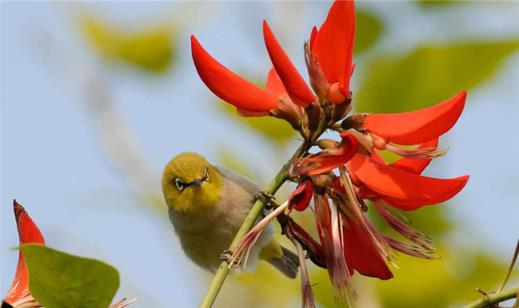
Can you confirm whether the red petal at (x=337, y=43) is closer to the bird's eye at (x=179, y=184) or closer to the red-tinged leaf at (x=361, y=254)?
the red-tinged leaf at (x=361, y=254)

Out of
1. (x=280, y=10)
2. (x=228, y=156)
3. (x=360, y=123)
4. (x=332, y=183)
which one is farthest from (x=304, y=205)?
(x=280, y=10)

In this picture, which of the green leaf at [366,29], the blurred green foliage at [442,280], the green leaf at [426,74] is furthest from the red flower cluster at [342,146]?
the green leaf at [366,29]

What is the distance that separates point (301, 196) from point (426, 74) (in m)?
1.52

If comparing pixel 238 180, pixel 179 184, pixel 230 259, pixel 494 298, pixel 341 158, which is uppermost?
pixel 341 158

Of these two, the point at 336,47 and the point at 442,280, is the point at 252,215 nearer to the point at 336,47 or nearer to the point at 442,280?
the point at 336,47

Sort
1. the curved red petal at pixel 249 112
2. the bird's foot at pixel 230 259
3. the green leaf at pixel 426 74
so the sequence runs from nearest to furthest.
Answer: the bird's foot at pixel 230 259 < the curved red petal at pixel 249 112 < the green leaf at pixel 426 74

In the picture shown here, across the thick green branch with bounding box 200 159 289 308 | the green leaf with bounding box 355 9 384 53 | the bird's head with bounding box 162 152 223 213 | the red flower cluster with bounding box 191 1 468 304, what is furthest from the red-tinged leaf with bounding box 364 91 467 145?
the bird's head with bounding box 162 152 223 213

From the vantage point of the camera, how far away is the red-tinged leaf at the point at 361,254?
1.89 meters

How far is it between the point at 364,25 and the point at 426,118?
1.74m

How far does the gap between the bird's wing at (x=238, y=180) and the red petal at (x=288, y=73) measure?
2.03 metres

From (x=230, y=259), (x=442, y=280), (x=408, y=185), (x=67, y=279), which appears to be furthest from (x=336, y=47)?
(x=442, y=280)

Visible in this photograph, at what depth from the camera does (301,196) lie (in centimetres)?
181

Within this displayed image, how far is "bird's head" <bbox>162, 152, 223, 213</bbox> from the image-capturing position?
3.97 meters

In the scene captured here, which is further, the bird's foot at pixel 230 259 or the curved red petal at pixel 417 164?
the curved red petal at pixel 417 164
